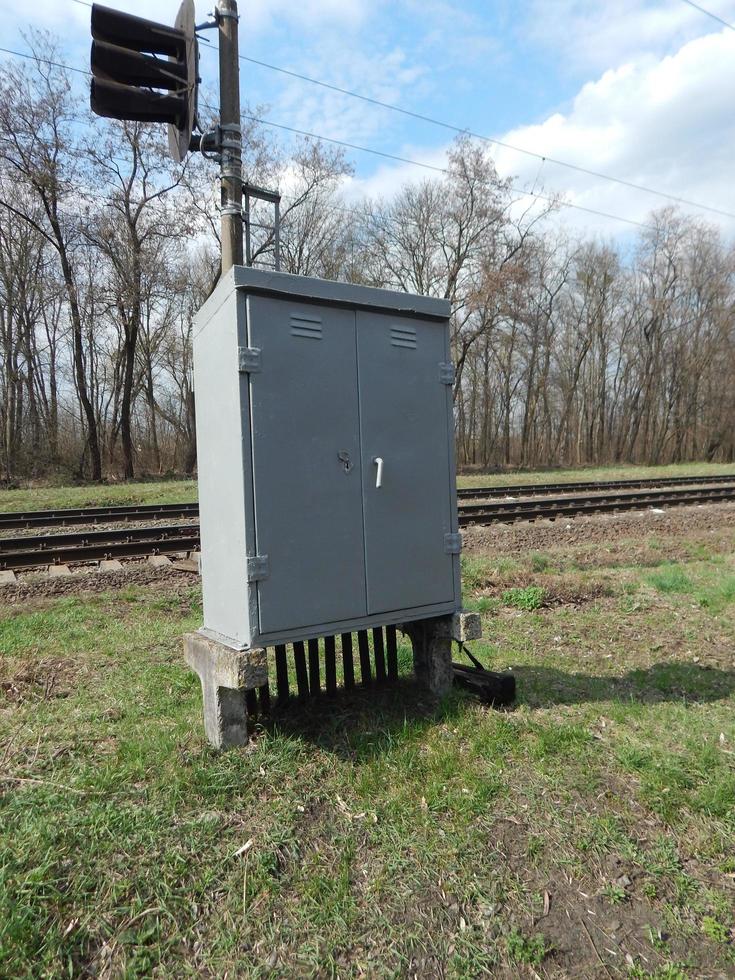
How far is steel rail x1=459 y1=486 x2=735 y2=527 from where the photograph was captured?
12973 mm

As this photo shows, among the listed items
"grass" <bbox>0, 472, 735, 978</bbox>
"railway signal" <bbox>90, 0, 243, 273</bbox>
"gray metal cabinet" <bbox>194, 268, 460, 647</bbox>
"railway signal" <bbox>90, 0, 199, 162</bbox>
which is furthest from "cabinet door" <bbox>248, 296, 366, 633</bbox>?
"railway signal" <bbox>90, 0, 199, 162</bbox>

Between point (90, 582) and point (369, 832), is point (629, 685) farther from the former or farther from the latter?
point (90, 582)

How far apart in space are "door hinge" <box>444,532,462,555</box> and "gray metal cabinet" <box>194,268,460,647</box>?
0.01 meters

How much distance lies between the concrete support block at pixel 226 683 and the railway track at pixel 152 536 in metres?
6.23

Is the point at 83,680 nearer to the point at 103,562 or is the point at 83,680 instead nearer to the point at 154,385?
the point at 103,562

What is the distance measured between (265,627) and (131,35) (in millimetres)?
4085

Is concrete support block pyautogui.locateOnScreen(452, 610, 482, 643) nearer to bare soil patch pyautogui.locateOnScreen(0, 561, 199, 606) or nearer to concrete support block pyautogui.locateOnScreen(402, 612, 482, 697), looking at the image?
concrete support block pyautogui.locateOnScreen(402, 612, 482, 697)

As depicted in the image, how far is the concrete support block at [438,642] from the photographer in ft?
12.6

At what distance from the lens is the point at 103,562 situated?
8789mm

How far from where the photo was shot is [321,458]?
3.35m

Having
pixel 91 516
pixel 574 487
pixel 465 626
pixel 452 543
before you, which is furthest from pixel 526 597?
pixel 574 487

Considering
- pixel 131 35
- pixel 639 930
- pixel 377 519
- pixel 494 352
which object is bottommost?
pixel 639 930

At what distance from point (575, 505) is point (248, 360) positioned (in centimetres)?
1315

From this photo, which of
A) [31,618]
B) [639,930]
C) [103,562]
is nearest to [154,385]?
[103,562]
